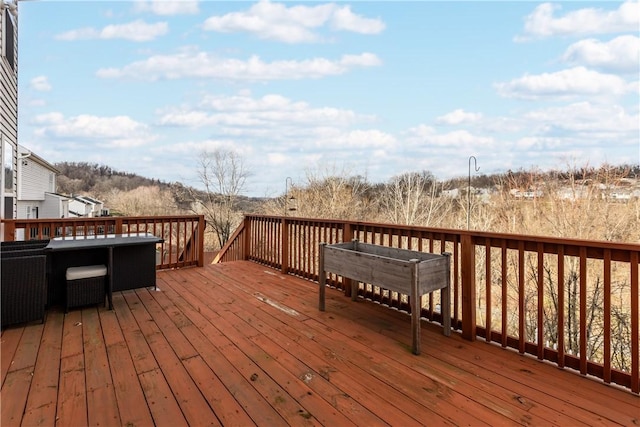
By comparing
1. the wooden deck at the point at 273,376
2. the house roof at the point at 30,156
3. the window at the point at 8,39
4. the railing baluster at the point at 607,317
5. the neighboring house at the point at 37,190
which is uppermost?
the window at the point at 8,39

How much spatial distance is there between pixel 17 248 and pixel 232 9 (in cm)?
736

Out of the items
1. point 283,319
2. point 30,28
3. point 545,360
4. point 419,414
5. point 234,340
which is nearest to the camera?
point 419,414

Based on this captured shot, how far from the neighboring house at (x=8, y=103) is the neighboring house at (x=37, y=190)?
260 cm

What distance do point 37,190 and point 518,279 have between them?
1706 cm

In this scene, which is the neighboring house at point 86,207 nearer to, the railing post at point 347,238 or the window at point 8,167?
the window at point 8,167

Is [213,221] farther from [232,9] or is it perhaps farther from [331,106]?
[232,9]

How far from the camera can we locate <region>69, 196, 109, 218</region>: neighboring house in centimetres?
2063

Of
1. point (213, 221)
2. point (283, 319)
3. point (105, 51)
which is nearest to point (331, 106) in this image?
point (213, 221)

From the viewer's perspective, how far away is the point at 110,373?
7.53 ft

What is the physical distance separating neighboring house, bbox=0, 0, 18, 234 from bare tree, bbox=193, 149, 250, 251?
346 inches

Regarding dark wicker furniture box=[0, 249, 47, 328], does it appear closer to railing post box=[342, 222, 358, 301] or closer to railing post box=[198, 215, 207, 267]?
railing post box=[198, 215, 207, 267]

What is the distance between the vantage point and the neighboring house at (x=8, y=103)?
18.5 feet

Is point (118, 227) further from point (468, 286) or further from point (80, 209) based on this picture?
point (80, 209)

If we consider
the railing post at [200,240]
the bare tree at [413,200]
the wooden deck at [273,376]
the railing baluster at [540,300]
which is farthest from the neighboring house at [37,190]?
the railing baluster at [540,300]
